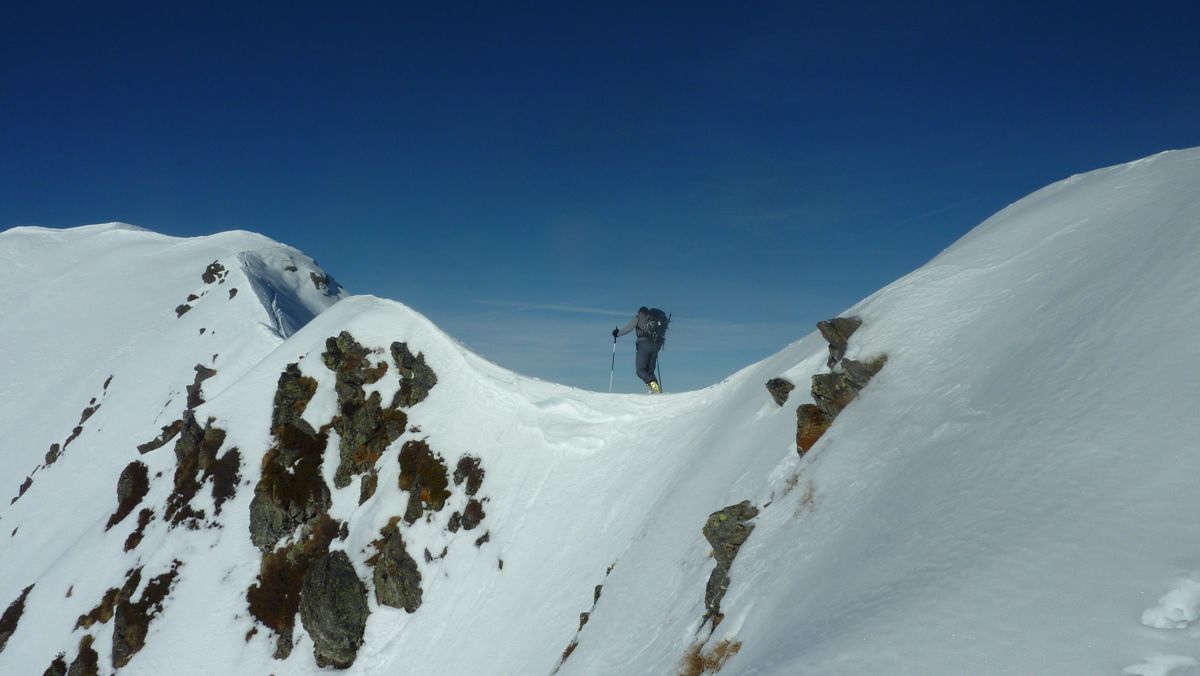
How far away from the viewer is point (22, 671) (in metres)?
35.4

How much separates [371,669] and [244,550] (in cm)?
1236

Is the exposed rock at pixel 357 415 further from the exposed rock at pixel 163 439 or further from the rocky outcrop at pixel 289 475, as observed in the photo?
the exposed rock at pixel 163 439

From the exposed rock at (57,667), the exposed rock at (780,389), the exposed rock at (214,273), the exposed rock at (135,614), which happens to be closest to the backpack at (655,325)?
the exposed rock at (780,389)

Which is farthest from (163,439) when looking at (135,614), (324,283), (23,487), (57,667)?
(324,283)

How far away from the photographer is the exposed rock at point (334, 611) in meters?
29.3

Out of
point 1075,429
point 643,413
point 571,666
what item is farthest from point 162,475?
point 1075,429

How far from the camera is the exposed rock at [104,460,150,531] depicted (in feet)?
137

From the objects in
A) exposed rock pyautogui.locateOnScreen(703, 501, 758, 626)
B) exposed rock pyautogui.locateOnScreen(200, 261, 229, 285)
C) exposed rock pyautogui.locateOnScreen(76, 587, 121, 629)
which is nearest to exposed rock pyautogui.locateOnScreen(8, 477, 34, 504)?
exposed rock pyautogui.locateOnScreen(76, 587, 121, 629)

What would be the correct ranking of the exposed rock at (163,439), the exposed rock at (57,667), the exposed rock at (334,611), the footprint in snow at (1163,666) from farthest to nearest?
the exposed rock at (163,439)
the exposed rock at (57,667)
the exposed rock at (334,611)
the footprint in snow at (1163,666)

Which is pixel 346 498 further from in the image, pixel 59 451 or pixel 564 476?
pixel 59 451

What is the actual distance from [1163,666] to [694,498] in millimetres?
16137

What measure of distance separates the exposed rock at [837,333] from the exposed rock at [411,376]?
86.0 feet

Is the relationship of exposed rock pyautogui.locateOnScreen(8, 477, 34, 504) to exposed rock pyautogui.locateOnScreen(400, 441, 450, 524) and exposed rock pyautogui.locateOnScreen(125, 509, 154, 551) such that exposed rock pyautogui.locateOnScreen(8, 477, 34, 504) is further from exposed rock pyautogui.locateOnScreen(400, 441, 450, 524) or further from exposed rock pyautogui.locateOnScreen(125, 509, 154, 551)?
exposed rock pyautogui.locateOnScreen(400, 441, 450, 524)

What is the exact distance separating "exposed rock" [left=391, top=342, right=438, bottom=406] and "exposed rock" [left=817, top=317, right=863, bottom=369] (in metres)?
26.2
